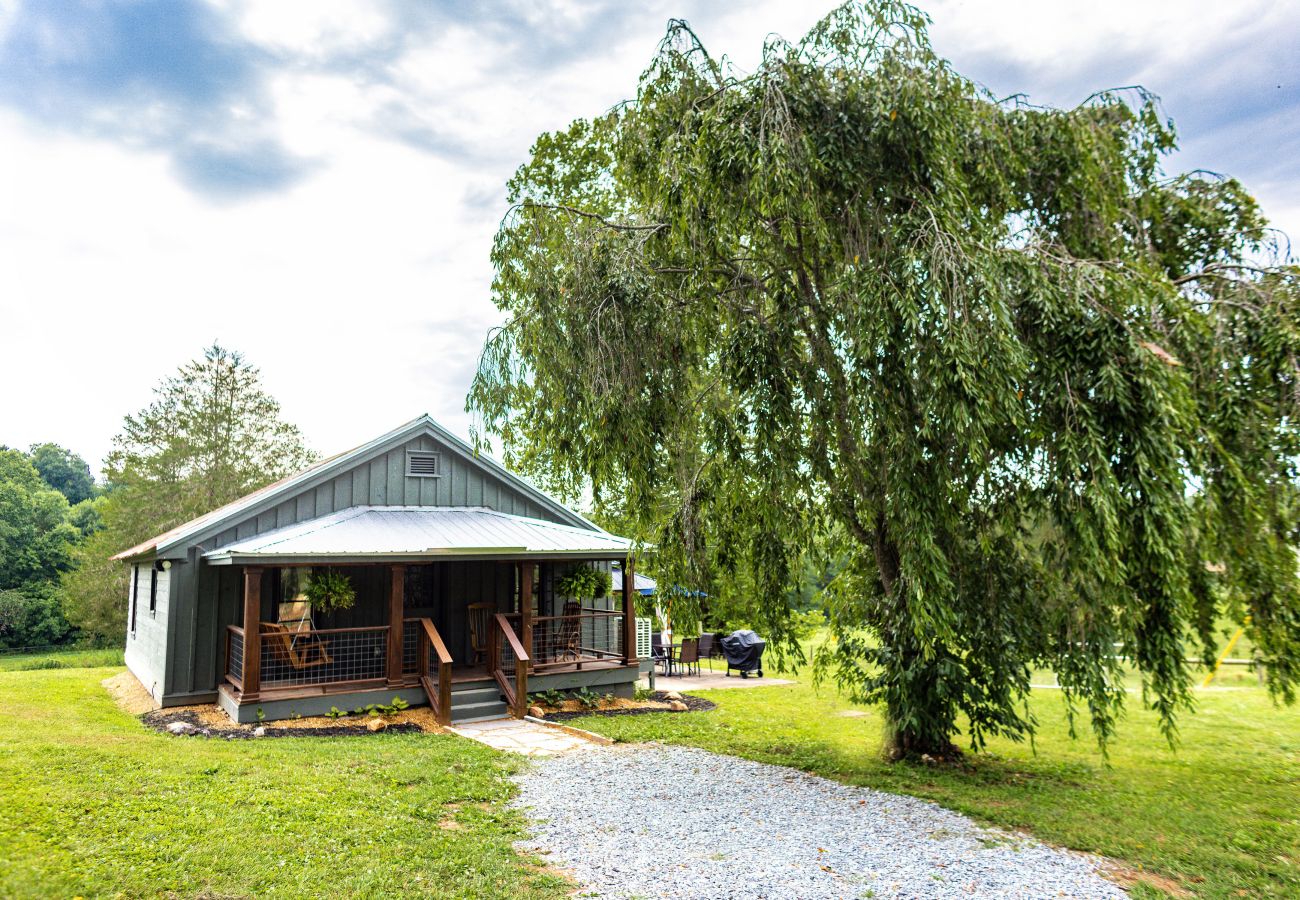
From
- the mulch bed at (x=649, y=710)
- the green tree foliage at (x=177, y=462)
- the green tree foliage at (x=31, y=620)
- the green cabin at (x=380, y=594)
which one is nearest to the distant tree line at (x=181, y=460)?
the green tree foliage at (x=177, y=462)

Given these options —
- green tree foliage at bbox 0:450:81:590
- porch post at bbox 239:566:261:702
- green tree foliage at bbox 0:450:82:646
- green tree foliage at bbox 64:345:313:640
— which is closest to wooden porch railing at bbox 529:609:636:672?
porch post at bbox 239:566:261:702

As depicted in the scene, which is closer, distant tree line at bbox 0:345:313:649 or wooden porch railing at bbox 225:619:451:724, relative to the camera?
wooden porch railing at bbox 225:619:451:724

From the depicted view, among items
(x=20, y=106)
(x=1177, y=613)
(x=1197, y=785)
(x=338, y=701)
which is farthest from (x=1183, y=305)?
(x=20, y=106)

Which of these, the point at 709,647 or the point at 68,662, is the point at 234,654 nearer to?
the point at 709,647

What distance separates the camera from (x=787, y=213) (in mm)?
5902

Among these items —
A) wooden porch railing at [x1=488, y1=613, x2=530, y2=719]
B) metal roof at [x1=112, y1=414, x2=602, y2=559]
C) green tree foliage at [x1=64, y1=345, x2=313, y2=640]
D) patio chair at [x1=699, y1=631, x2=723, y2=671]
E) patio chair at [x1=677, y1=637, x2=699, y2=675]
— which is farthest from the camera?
green tree foliage at [x1=64, y1=345, x2=313, y2=640]

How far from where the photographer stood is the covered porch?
10.3 meters

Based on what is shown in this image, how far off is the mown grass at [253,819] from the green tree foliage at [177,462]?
1849 centimetres

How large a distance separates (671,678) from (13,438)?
214 ft

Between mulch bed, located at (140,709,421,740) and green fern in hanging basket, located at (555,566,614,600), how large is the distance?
329cm

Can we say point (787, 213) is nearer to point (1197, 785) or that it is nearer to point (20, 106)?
point (1197, 785)

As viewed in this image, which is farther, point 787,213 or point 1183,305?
point 787,213

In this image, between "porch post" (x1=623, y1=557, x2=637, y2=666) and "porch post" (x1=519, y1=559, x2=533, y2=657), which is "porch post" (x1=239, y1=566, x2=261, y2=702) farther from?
"porch post" (x1=623, y1=557, x2=637, y2=666)

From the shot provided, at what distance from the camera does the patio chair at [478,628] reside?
1270cm
